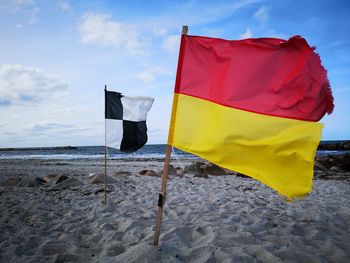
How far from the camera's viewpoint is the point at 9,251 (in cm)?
402

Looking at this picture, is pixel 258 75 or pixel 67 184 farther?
pixel 67 184

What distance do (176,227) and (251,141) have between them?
2381 mm

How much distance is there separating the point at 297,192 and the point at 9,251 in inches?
161

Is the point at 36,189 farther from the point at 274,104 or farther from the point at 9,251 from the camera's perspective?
the point at 274,104

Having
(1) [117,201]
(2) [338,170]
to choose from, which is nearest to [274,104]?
→ (1) [117,201]

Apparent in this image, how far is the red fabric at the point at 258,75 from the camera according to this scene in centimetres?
332

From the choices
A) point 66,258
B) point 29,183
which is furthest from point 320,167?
point 66,258

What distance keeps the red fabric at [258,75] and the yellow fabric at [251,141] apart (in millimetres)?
122

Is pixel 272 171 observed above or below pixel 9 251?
above

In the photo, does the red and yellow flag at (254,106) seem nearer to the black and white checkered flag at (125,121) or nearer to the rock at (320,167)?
the black and white checkered flag at (125,121)

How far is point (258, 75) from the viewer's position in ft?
11.5

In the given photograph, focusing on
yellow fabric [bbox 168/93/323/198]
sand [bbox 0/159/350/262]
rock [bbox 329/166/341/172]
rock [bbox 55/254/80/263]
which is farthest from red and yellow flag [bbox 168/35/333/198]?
rock [bbox 329/166/341/172]

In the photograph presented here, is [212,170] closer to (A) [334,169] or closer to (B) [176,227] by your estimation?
(A) [334,169]

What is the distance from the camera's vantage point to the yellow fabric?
3252 mm
